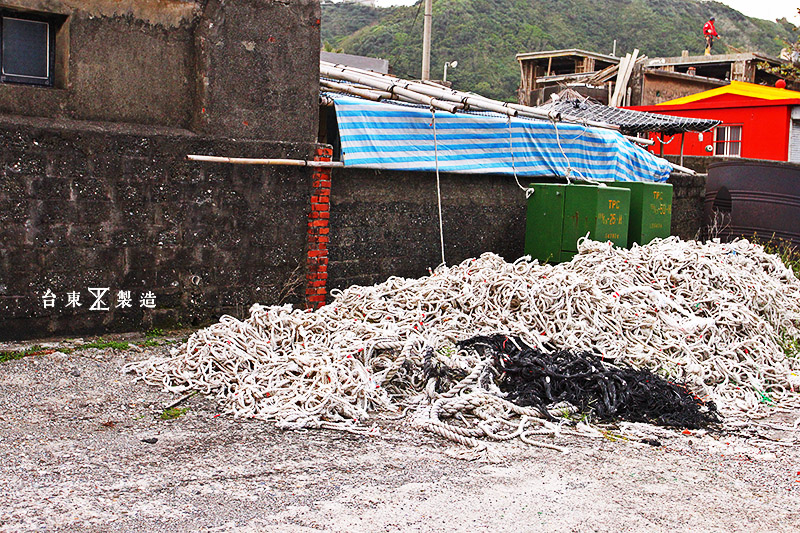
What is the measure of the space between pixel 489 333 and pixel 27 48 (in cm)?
451

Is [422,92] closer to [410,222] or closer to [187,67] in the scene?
[410,222]

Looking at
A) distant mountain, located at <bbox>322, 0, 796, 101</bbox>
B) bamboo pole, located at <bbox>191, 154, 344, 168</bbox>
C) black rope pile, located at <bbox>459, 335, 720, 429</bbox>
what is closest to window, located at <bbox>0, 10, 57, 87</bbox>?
bamboo pole, located at <bbox>191, 154, 344, 168</bbox>

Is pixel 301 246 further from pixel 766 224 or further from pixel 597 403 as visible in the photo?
pixel 766 224

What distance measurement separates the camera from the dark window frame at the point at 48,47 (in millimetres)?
6730

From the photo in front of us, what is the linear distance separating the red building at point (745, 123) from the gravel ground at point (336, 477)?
52.8ft

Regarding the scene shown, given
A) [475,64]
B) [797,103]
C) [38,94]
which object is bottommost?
[38,94]

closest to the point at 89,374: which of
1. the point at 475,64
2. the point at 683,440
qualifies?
the point at 683,440

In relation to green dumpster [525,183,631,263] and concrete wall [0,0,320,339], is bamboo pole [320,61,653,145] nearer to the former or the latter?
green dumpster [525,183,631,263]

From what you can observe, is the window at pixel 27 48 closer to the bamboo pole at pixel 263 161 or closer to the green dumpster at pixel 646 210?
the bamboo pole at pixel 263 161

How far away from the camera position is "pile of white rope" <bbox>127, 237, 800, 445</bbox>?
5559mm

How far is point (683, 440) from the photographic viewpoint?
529cm

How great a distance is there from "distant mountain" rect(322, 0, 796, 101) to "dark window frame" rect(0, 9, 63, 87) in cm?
2973

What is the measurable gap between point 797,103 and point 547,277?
15930mm

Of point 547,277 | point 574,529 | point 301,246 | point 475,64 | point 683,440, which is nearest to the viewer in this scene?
point 574,529
